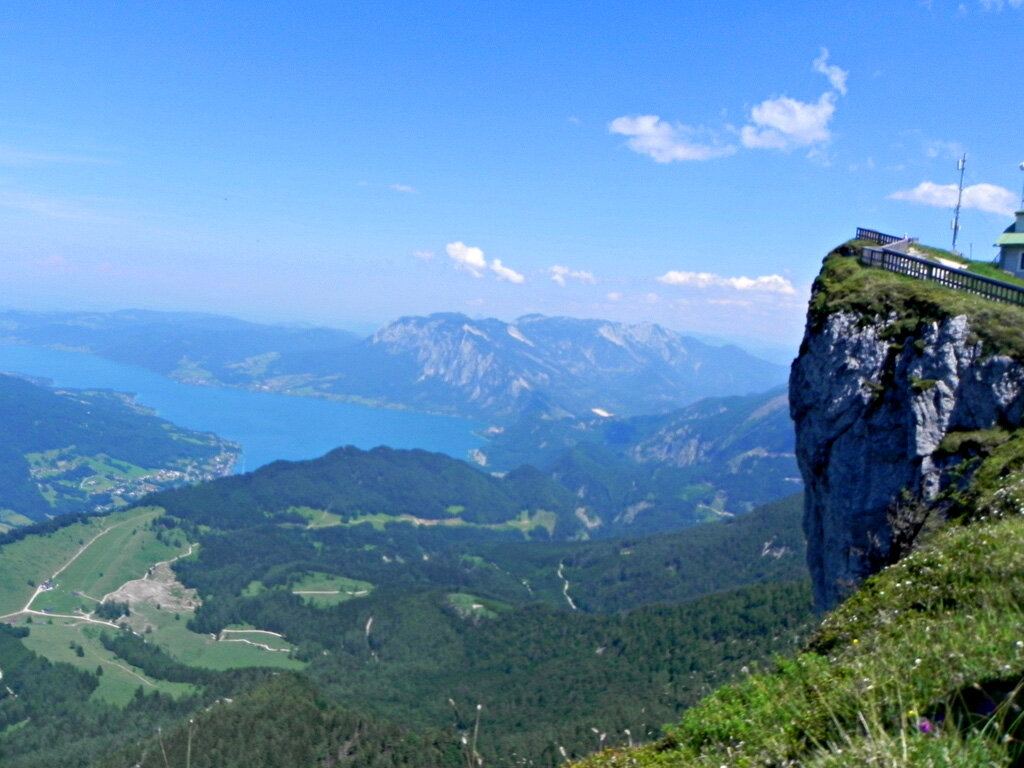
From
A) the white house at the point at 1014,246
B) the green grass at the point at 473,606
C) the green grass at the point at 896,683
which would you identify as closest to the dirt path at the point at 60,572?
the green grass at the point at 473,606

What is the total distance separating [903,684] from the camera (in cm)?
605

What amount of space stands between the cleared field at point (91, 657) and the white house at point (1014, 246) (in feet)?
370

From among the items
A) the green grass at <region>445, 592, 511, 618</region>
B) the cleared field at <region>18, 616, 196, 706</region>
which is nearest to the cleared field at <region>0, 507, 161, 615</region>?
the cleared field at <region>18, 616, 196, 706</region>

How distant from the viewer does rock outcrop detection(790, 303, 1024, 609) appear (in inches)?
830

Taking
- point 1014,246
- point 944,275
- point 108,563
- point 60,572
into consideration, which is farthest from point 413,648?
point 944,275

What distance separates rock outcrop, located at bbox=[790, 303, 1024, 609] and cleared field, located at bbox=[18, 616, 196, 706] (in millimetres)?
106557

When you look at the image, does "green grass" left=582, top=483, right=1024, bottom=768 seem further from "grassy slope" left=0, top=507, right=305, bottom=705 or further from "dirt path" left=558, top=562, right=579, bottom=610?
"dirt path" left=558, top=562, right=579, bottom=610

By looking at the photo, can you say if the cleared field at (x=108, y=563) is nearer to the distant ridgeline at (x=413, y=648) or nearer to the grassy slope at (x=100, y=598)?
the grassy slope at (x=100, y=598)

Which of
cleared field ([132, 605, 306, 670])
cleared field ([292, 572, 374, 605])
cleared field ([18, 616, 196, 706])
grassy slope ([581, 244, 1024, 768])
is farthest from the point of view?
cleared field ([292, 572, 374, 605])

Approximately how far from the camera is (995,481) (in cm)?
1672

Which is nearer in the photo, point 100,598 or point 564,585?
point 100,598

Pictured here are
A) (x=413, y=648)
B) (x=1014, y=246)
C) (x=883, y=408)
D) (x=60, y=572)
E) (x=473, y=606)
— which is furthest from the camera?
(x=60, y=572)

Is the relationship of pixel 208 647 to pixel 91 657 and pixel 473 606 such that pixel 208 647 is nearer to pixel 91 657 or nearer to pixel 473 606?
pixel 91 657

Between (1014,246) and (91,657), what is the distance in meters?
133
